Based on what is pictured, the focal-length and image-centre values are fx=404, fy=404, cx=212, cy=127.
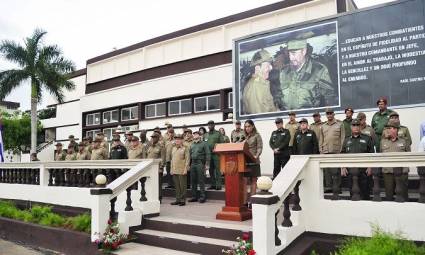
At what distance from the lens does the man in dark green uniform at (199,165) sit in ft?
31.1

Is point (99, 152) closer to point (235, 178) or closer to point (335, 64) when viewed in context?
point (235, 178)

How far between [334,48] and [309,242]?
672 centimetres

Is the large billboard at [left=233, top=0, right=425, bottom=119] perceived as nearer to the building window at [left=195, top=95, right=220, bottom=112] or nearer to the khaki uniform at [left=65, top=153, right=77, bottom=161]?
the khaki uniform at [left=65, top=153, right=77, bottom=161]

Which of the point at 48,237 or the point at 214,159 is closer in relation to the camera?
the point at 48,237

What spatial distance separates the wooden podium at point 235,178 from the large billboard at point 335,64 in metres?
4.65

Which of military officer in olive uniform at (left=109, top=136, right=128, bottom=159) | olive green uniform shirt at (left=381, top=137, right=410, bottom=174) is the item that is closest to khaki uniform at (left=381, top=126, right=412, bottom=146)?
olive green uniform shirt at (left=381, top=137, right=410, bottom=174)

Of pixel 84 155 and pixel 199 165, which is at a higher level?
pixel 84 155

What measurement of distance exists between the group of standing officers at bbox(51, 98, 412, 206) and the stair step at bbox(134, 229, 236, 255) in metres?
1.73

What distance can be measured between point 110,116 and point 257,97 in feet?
48.5

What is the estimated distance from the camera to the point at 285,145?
876cm

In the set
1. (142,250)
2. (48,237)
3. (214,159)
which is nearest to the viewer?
(142,250)

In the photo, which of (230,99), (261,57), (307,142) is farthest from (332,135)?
(230,99)

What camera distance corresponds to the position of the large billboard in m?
9.62

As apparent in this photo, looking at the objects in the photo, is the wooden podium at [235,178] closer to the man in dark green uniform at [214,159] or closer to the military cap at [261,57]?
the man in dark green uniform at [214,159]
